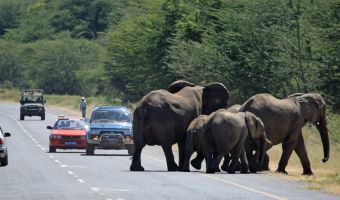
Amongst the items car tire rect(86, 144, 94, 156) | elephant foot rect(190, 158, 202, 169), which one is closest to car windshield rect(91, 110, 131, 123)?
car tire rect(86, 144, 94, 156)

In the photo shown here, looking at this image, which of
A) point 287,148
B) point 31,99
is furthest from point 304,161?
point 31,99

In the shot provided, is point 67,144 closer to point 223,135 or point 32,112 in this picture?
point 223,135

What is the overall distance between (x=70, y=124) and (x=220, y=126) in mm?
17159

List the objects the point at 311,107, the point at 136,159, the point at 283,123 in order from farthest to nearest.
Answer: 1. the point at 311,107
2. the point at 283,123
3. the point at 136,159

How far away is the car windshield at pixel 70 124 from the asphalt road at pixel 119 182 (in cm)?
490

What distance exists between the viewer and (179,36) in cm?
6862

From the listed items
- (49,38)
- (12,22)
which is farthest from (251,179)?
(12,22)

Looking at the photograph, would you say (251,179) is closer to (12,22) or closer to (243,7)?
(243,7)

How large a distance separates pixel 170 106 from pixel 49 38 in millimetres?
142306

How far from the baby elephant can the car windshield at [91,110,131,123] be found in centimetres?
1208

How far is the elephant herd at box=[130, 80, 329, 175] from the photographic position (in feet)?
101

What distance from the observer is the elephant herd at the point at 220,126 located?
3077cm

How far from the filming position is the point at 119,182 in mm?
26828

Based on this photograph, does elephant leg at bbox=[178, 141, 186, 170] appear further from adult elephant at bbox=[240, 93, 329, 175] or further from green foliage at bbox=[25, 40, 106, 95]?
green foliage at bbox=[25, 40, 106, 95]
